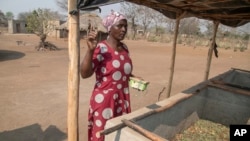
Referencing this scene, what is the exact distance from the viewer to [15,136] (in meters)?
4.02

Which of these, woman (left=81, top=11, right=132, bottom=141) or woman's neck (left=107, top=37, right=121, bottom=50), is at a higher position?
woman's neck (left=107, top=37, right=121, bottom=50)

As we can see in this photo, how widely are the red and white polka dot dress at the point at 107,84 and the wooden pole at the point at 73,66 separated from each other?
0.19 meters

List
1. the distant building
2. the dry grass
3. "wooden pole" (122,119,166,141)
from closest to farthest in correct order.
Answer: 1. "wooden pole" (122,119,166,141)
2. the dry grass
3. the distant building

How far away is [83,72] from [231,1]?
2426mm

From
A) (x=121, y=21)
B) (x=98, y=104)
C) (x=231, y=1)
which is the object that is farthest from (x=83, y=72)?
(x=231, y=1)

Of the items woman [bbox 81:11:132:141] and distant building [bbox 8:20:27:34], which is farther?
distant building [bbox 8:20:27:34]

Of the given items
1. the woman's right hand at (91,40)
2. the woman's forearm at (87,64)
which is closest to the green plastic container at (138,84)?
the woman's forearm at (87,64)

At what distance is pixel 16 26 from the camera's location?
142ft

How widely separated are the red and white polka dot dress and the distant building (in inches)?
1751

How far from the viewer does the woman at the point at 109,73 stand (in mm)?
2430

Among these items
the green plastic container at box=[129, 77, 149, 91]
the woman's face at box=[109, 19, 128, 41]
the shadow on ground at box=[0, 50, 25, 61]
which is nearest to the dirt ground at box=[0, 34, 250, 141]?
the green plastic container at box=[129, 77, 149, 91]

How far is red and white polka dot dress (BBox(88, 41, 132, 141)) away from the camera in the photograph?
7.97ft

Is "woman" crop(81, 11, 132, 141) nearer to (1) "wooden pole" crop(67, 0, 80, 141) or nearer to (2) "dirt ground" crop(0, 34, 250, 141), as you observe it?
(1) "wooden pole" crop(67, 0, 80, 141)

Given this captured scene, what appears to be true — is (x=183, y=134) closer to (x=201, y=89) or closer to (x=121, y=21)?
(x=201, y=89)
